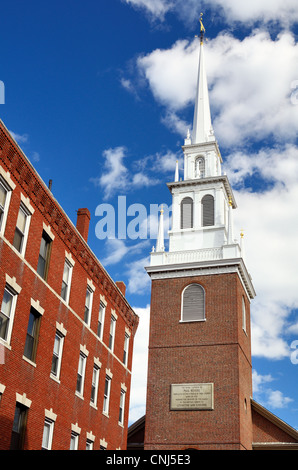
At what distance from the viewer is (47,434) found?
21.9 metres

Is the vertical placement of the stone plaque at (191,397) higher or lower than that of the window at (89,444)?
higher

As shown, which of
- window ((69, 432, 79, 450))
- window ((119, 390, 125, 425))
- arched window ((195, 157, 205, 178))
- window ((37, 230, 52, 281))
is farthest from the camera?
arched window ((195, 157, 205, 178))

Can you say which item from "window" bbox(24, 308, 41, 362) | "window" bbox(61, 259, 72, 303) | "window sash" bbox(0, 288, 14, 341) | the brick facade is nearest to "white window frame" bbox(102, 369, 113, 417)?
the brick facade

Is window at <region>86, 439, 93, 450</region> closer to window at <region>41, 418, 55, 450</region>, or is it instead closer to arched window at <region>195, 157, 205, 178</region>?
window at <region>41, 418, 55, 450</region>

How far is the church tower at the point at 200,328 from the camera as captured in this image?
3322 centimetres

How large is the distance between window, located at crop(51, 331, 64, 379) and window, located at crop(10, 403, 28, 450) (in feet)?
8.85

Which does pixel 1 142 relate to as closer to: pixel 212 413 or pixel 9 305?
pixel 9 305

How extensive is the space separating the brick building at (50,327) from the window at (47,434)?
0.04 metres

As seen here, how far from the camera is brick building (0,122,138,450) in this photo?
1964 cm

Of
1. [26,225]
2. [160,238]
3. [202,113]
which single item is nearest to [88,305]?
[26,225]

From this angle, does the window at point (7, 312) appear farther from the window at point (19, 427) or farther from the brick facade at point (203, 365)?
the brick facade at point (203, 365)

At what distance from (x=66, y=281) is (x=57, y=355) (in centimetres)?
335

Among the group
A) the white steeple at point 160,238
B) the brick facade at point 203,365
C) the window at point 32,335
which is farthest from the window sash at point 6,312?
the white steeple at point 160,238
